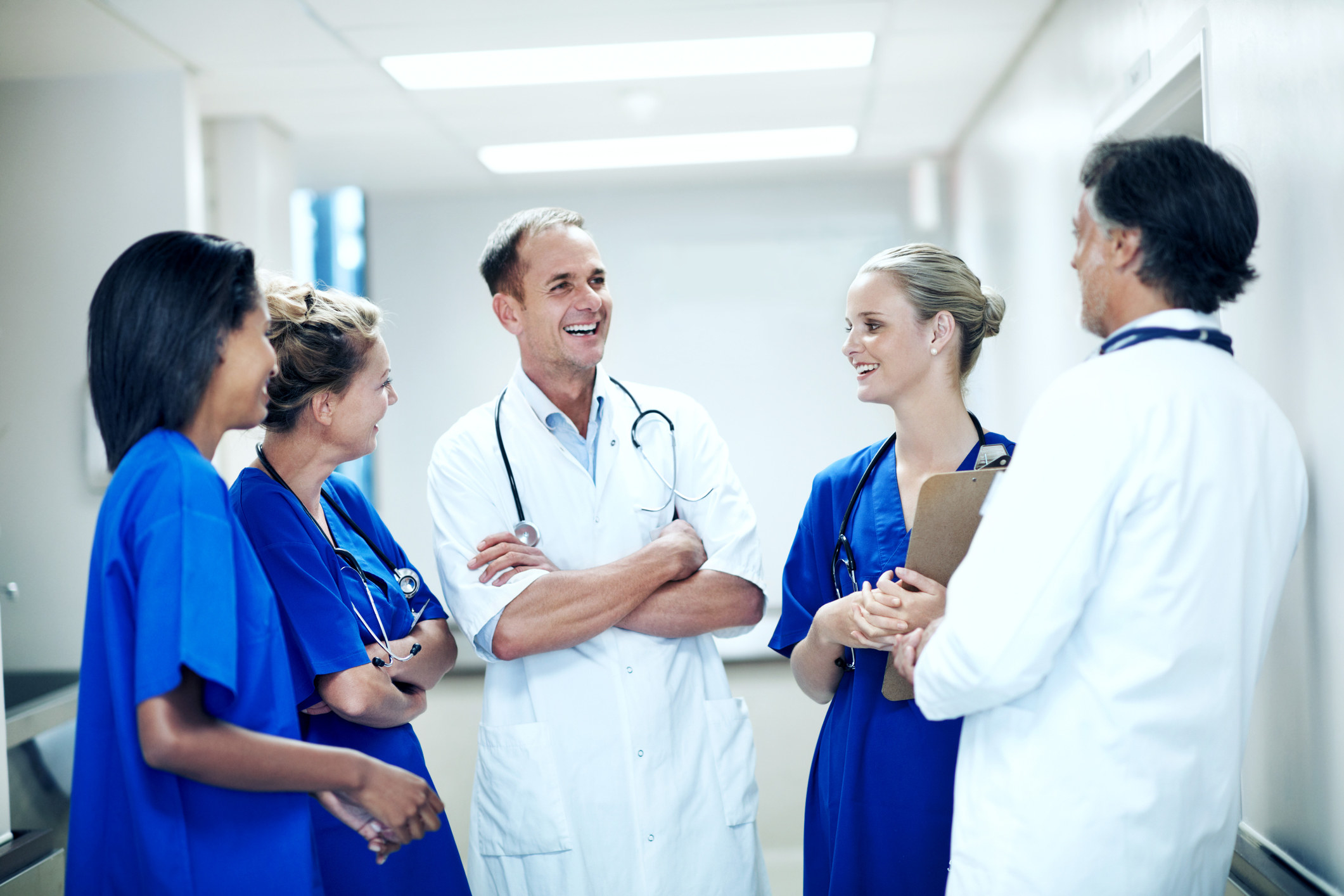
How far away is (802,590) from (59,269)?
8.14ft

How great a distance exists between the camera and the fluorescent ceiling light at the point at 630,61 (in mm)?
2875

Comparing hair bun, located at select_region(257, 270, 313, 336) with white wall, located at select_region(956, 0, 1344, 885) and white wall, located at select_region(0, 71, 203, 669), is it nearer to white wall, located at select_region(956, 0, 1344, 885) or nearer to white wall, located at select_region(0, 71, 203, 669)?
white wall, located at select_region(956, 0, 1344, 885)

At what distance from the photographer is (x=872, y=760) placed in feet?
5.13

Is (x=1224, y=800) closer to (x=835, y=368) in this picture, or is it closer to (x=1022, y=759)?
(x=1022, y=759)

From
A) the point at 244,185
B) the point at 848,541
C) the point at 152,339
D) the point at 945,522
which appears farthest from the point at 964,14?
the point at 244,185

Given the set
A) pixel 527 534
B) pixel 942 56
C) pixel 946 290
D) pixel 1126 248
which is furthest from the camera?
pixel 942 56

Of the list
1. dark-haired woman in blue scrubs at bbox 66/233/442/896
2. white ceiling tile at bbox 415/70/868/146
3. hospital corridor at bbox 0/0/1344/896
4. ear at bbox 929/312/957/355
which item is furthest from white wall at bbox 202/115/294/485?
ear at bbox 929/312/957/355

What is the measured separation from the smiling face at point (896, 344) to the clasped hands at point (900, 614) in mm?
353

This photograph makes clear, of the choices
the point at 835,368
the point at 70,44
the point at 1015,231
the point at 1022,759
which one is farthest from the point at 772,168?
the point at 1022,759

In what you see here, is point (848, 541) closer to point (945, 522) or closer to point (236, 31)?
point (945, 522)

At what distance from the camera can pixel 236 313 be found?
1.17m

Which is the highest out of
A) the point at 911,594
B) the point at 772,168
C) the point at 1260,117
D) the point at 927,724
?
the point at 772,168

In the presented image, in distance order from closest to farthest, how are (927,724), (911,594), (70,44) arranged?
1. (911,594)
2. (927,724)
3. (70,44)

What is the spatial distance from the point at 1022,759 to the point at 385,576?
105 centimetres
